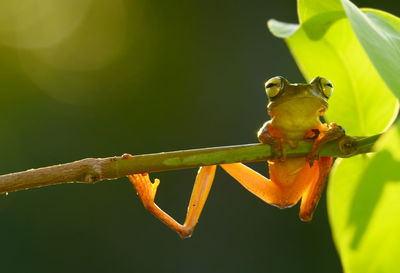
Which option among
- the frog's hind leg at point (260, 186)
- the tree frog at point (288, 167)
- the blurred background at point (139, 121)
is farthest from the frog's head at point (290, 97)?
the blurred background at point (139, 121)

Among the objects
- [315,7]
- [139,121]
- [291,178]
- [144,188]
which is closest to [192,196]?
[144,188]

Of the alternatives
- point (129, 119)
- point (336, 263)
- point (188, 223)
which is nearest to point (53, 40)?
point (129, 119)

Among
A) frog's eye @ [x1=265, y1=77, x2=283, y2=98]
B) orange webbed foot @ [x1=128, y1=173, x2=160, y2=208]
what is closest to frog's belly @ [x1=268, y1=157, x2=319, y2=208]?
frog's eye @ [x1=265, y1=77, x2=283, y2=98]

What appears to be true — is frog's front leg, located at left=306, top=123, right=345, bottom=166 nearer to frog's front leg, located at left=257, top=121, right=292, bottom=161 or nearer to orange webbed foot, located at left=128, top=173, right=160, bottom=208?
frog's front leg, located at left=257, top=121, right=292, bottom=161

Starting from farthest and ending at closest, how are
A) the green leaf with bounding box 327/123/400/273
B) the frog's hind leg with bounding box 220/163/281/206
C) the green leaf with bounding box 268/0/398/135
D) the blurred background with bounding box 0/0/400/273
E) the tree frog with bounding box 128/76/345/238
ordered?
1. the blurred background with bounding box 0/0/400/273
2. the frog's hind leg with bounding box 220/163/281/206
3. the tree frog with bounding box 128/76/345/238
4. the green leaf with bounding box 268/0/398/135
5. the green leaf with bounding box 327/123/400/273

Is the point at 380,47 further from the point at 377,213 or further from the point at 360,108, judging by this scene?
the point at 360,108
